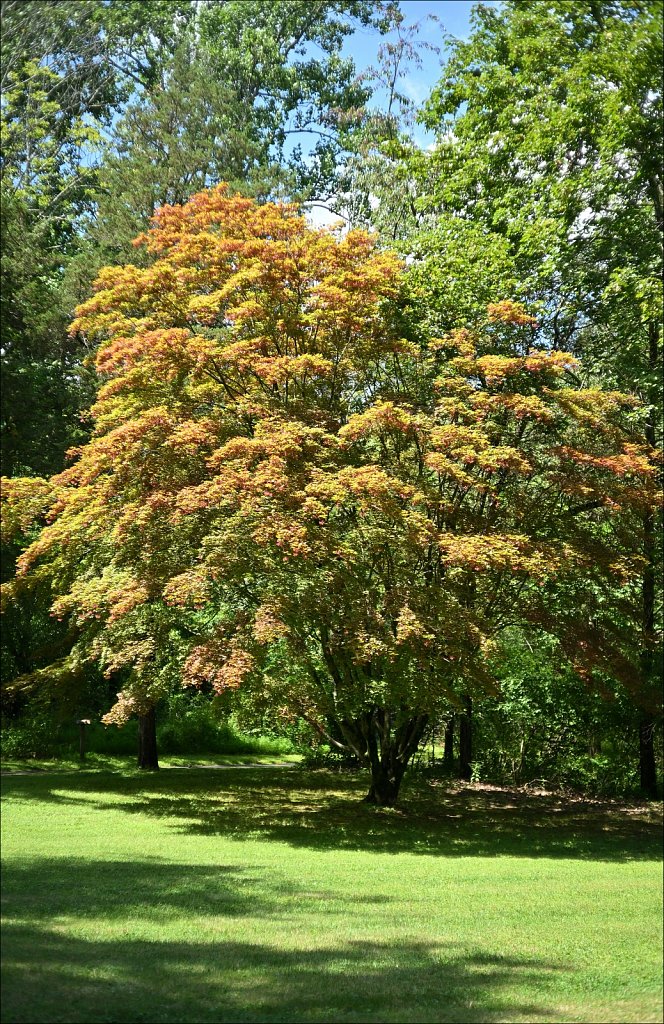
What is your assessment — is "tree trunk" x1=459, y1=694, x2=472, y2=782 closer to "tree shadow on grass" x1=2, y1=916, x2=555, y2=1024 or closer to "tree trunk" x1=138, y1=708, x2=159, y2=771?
"tree trunk" x1=138, y1=708, x2=159, y2=771

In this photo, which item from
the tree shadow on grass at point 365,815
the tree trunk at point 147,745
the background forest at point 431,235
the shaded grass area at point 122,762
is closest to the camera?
the tree shadow on grass at point 365,815

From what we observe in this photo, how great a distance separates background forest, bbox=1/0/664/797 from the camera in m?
14.4

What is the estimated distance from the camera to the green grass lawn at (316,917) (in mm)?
4816

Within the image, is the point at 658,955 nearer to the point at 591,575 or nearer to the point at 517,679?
the point at 591,575

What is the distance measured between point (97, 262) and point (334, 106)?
39.4 ft

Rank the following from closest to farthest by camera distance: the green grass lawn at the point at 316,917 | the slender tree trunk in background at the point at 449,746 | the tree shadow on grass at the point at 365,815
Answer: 1. the green grass lawn at the point at 316,917
2. the tree shadow on grass at the point at 365,815
3. the slender tree trunk in background at the point at 449,746

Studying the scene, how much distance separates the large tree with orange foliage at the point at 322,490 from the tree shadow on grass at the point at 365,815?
4.81 feet

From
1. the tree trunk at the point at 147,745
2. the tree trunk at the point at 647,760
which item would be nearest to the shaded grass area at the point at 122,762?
the tree trunk at the point at 147,745

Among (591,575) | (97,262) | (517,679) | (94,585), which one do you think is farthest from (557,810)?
(97,262)

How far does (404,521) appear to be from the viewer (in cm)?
1218

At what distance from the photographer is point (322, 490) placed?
38.0 ft

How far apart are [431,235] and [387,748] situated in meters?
9.10

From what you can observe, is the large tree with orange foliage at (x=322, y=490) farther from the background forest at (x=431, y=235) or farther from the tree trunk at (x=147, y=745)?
the tree trunk at (x=147, y=745)

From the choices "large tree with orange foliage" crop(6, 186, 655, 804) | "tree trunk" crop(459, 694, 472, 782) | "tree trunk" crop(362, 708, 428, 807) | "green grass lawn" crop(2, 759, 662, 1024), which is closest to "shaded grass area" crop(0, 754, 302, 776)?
"green grass lawn" crop(2, 759, 662, 1024)
